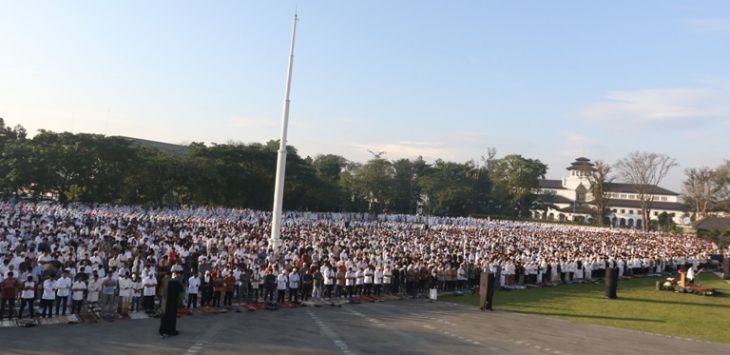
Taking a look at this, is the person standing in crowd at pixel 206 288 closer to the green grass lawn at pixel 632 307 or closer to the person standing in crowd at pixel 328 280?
the person standing in crowd at pixel 328 280

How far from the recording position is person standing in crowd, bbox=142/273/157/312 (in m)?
15.0

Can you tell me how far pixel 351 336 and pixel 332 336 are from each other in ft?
1.50

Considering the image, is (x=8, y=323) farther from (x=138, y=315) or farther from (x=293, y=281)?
(x=293, y=281)

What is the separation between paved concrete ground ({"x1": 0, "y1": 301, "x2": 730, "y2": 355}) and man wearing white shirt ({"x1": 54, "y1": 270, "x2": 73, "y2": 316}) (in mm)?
1166

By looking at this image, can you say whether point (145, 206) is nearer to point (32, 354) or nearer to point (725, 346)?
point (32, 354)

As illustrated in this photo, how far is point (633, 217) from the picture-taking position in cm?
10644

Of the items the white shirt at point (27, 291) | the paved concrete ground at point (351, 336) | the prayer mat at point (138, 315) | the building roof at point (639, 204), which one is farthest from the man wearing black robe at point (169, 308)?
the building roof at point (639, 204)

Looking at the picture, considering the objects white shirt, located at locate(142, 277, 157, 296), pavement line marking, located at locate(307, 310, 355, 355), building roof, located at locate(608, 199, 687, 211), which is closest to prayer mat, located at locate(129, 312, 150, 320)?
white shirt, located at locate(142, 277, 157, 296)

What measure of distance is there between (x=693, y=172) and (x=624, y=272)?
2227 inches

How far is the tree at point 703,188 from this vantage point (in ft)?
251

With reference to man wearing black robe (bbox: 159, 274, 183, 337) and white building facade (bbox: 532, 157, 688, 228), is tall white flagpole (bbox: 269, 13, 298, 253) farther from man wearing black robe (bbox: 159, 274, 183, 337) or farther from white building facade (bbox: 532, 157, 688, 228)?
white building facade (bbox: 532, 157, 688, 228)

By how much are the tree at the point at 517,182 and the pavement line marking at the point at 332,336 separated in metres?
76.8

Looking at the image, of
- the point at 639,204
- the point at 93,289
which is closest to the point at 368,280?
the point at 93,289

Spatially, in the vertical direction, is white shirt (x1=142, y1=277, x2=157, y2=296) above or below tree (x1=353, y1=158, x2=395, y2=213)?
below
